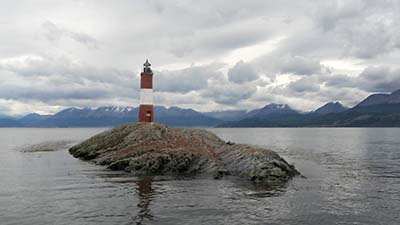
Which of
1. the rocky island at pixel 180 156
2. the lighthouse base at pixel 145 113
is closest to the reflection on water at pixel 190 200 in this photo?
the rocky island at pixel 180 156

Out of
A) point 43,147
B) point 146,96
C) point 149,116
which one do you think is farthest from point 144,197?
point 43,147

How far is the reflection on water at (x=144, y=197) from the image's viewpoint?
835 inches

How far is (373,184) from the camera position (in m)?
32.7

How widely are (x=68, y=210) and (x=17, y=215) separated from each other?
2.61 metres

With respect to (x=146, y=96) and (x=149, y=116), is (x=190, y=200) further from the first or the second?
(x=146, y=96)

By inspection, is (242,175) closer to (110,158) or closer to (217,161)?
(217,161)

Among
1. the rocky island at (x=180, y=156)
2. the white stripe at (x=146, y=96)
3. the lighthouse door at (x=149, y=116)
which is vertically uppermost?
the white stripe at (x=146, y=96)

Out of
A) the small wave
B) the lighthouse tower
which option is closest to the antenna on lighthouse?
the lighthouse tower

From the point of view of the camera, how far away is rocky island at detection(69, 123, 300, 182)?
35.0m

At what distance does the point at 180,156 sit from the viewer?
38.9 meters

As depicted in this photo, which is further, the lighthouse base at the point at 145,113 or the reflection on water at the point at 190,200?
the lighthouse base at the point at 145,113

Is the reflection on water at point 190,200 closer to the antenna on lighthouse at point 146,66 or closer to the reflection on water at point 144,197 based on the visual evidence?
the reflection on water at point 144,197

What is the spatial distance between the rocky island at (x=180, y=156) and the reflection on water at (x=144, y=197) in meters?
4.55

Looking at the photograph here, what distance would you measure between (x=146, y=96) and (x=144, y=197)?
33.7 m
